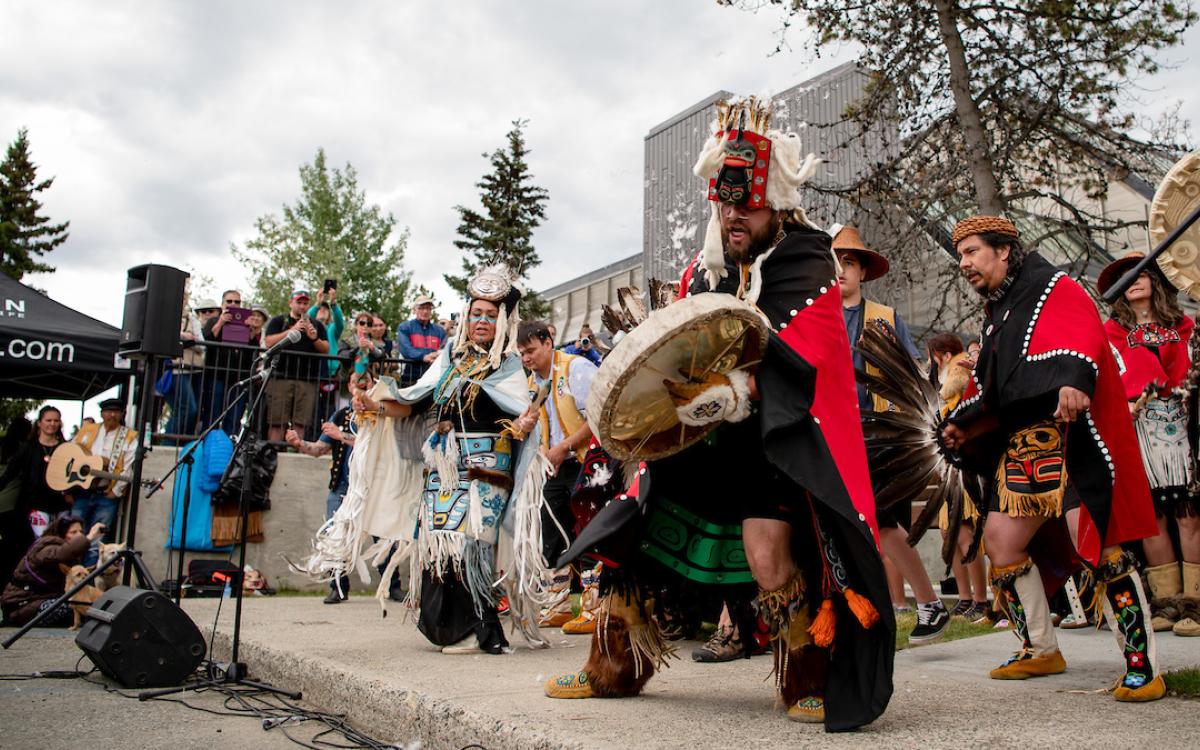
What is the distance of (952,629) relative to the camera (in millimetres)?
5672

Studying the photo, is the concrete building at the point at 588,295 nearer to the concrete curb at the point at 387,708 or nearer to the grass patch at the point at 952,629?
the grass patch at the point at 952,629

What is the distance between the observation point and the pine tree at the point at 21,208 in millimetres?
35188

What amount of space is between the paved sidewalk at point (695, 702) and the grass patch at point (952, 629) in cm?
28

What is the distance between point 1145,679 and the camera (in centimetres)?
330

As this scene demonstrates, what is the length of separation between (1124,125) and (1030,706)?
1020cm

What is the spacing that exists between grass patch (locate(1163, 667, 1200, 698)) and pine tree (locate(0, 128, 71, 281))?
3947cm

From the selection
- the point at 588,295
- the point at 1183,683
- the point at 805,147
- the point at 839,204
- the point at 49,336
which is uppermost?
the point at 588,295

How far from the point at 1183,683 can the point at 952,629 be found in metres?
2.24

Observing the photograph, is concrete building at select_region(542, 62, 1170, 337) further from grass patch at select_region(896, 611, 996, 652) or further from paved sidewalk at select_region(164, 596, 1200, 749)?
paved sidewalk at select_region(164, 596, 1200, 749)

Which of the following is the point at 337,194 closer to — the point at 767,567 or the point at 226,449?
the point at 226,449

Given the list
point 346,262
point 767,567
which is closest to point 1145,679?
point 767,567

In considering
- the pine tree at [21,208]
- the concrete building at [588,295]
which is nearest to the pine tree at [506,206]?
the concrete building at [588,295]

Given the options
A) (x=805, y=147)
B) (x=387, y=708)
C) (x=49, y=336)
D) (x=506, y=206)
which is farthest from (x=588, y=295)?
(x=387, y=708)

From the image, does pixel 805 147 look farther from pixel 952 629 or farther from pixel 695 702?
pixel 695 702
